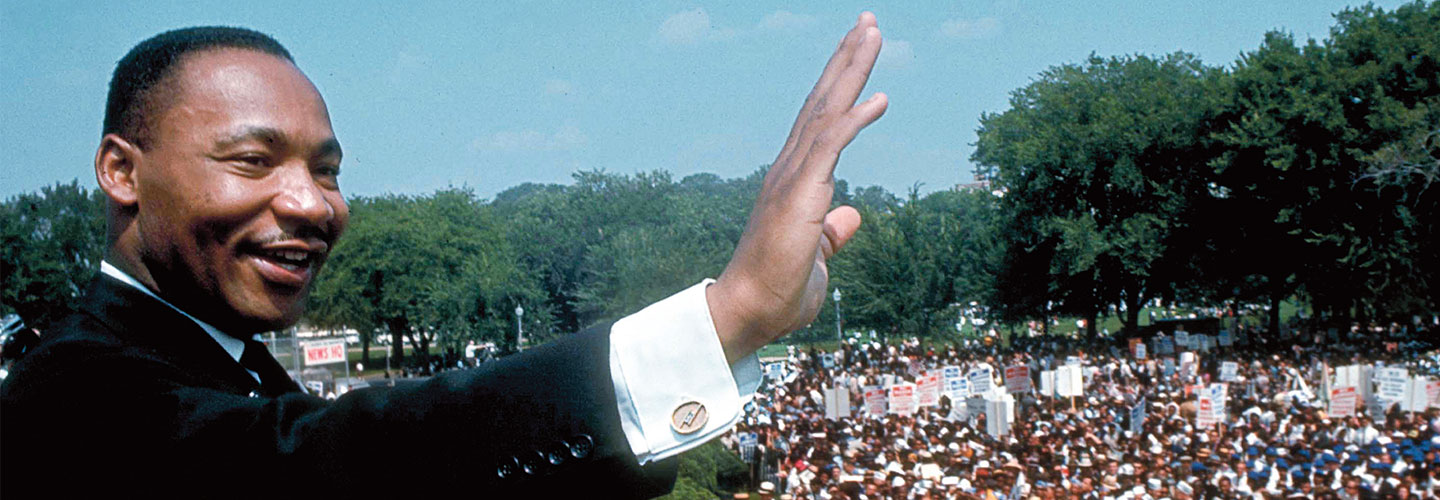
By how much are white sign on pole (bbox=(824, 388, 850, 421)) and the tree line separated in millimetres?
8079

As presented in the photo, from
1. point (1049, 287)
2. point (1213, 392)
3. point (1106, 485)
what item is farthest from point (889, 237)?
point (1106, 485)

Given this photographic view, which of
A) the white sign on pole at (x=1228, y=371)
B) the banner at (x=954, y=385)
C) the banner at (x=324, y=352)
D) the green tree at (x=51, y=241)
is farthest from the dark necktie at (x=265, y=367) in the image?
the banner at (x=324, y=352)

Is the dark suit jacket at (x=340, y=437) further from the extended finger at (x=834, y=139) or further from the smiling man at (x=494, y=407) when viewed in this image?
the extended finger at (x=834, y=139)

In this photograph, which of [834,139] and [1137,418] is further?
[1137,418]

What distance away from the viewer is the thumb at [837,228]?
1.14 meters

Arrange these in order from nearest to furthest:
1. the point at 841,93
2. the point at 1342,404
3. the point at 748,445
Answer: the point at 841,93 → the point at 1342,404 → the point at 748,445

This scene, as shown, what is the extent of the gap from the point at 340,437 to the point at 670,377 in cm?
26

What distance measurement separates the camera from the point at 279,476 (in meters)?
0.86

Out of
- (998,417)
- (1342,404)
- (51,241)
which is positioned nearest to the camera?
(51,241)

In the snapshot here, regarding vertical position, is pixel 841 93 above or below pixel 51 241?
below

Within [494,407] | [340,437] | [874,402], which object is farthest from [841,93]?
[874,402]

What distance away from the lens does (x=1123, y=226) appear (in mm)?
36312

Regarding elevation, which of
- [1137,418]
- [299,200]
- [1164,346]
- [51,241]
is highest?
[51,241]

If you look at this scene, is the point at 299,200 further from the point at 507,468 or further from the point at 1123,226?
the point at 1123,226
